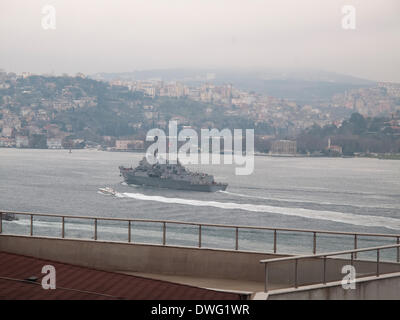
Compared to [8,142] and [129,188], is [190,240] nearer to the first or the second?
[129,188]

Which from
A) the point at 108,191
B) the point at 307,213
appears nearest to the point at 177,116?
the point at 108,191

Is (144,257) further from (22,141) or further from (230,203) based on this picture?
(22,141)

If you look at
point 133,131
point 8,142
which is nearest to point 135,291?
point 133,131

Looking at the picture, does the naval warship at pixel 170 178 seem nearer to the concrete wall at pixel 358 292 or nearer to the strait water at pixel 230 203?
the strait water at pixel 230 203

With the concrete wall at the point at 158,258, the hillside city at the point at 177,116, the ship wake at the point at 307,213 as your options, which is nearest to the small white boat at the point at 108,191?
the ship wake at the point at 307,213

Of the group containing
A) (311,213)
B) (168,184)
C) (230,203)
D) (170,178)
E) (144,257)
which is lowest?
(230,203)

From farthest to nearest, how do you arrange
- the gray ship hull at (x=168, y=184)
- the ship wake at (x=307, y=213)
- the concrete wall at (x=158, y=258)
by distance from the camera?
1. the gray ship hull at (x=168, y=184)
2. the ship wake at (x=307, y=213)
3. the concrete wall at (x=158, y=258)

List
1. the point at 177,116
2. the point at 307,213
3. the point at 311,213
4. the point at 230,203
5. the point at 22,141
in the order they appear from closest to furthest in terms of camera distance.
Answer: the point at 307,213 < the point at 311,213 < the point at 230,203 < the point at 22,141 < the point at 177,116
